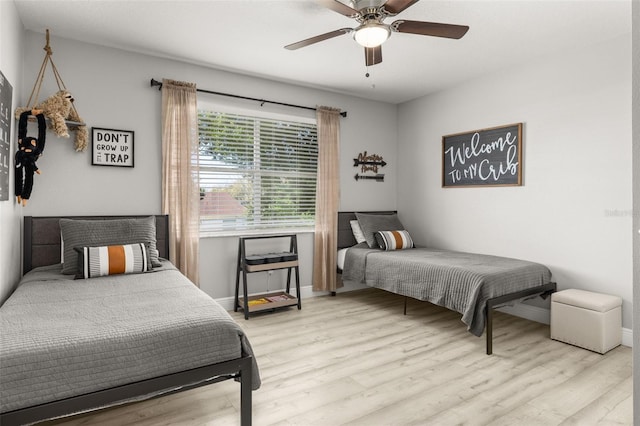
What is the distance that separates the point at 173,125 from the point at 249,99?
0.89m

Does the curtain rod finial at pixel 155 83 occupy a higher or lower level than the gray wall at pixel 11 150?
higher

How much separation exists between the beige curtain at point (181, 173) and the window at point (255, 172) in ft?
0.58

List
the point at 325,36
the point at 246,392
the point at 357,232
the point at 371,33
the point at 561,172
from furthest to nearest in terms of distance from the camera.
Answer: the point at 357,232 < the point at 561,172 < the point at 325,36 < the point at 371,33 < the point at 246,392

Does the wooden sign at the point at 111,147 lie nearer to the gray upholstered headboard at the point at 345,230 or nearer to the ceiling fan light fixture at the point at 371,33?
the ceiling fan light fixture at the point at 371,33

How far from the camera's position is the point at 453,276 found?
3.18 m

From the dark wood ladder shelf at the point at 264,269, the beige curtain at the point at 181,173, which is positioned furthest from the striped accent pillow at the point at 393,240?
the beige curtain at the point at 181,173

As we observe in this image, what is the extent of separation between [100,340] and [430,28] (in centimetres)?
247

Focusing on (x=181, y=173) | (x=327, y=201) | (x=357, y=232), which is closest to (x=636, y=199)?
(x=181, y=173)

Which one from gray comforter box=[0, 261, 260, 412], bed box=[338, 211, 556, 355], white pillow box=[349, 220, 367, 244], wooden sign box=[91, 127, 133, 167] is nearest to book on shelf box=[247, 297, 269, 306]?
bed box=[338, 211, 556, 355]

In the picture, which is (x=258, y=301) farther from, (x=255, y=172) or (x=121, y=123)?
(x=121, y=123)

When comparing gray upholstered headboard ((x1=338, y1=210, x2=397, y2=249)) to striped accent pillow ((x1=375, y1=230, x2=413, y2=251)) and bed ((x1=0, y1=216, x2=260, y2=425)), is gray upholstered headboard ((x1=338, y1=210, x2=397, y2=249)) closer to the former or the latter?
striped accent pillow ((x1=375, y1=230, x2=413, y2=251))

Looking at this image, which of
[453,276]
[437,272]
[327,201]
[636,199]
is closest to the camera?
[636,199]

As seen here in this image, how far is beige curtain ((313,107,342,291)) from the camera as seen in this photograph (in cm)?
448

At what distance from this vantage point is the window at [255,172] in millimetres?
3914
